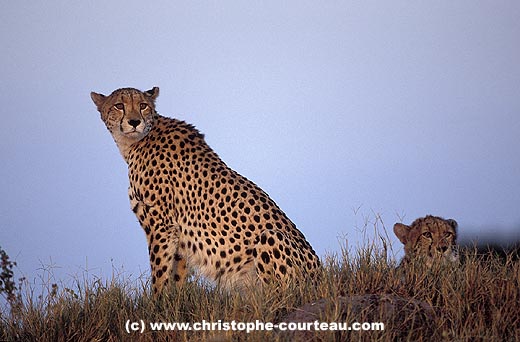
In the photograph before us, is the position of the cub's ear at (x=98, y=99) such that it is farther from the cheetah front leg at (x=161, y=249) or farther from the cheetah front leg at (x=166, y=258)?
the cheetah front leg at (x=166, y=258)

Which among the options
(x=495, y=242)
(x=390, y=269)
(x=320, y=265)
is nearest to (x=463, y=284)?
(x=390, y=269)

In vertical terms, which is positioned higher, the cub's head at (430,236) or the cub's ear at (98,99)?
the cub's ear at (98,99)

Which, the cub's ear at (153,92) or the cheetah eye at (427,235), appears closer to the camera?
the cheetah eye at (427,235)

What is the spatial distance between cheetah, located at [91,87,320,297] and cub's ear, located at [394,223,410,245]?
0.98 meters

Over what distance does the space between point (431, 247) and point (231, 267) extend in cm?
160

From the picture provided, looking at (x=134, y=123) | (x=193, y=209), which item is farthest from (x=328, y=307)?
(x=134, y=123)

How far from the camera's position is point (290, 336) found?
4.29 metres

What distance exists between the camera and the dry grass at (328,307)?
14.4ft

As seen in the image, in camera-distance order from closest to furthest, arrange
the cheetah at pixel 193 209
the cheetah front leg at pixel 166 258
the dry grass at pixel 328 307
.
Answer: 1. the dry grass at pixel 328 307
2. the cheetah at pixel 193 209
3. the cheetah front leg at pixel 166 258

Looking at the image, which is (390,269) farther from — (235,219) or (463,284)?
(235,219)

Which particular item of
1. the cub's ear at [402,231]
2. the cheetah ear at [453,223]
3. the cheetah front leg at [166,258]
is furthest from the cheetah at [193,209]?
the cheetah ear at [453,223]

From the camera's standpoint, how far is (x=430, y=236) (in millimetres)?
6137

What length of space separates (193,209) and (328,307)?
182 cm

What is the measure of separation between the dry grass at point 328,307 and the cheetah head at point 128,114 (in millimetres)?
1276
